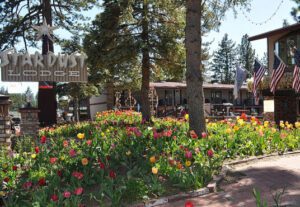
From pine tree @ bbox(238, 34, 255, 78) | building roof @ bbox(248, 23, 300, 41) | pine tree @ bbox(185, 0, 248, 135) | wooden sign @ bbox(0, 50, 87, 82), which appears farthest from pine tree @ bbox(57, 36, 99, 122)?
pine tree @ bbox(238, 34, 255, 78)

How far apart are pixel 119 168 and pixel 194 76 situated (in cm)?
335

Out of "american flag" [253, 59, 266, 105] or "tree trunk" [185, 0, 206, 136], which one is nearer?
"tree trunk" [185, 0, 206, 136]

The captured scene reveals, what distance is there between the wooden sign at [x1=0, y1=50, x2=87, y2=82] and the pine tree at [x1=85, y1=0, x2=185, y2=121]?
142 inches

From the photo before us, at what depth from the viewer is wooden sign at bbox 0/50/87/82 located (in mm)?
12812

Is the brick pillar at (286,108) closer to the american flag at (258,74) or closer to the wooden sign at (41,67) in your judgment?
the american flag at (258,74)

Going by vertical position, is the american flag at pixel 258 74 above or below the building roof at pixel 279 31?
below

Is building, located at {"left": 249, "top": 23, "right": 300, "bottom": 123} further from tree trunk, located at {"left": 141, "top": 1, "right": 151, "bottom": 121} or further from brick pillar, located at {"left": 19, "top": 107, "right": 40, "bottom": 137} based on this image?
brick pillar, located at {"left": 19, "top": 107, "right": 40, "bottom": 137}

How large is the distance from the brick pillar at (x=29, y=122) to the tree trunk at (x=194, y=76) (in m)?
5.73

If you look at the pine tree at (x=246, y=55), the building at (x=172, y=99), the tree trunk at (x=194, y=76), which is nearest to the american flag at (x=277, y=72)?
the tree trunk at (x=194, y=76)

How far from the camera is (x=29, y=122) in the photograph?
1255cm

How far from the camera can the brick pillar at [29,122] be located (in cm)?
1247

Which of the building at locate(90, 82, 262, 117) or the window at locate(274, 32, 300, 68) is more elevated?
the window at locate(274, 32, 300, 68)

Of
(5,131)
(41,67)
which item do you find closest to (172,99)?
(41,67)

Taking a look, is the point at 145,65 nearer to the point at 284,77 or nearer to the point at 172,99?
the point at 284,77
